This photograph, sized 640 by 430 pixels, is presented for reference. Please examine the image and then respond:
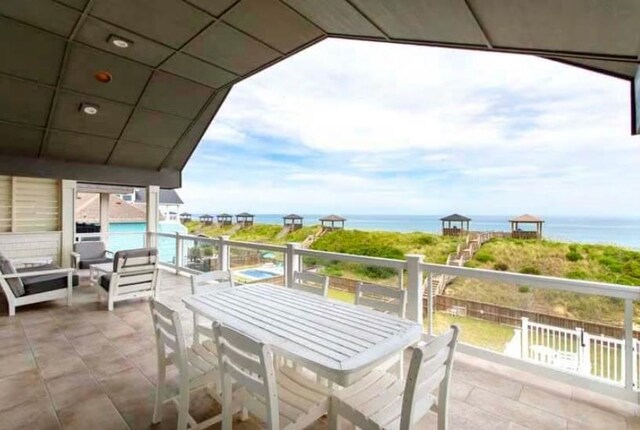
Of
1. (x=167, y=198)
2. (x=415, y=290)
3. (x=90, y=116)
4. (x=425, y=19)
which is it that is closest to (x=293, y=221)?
(x=167, y=198)

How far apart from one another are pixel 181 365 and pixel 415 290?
7.92ft

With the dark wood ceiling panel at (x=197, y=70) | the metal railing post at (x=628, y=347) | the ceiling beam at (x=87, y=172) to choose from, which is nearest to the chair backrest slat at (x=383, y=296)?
the metal railing post at (x=628, y=347)

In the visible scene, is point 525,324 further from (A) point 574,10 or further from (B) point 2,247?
(B) point 2,247

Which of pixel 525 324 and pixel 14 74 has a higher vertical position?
pixel 14 74

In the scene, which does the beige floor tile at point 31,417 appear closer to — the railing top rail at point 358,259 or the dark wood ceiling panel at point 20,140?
the railing top rail at point 358,259

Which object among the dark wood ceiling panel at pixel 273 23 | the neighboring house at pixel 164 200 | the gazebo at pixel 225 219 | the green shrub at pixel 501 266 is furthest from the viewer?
the gazebo at pixel 225 219

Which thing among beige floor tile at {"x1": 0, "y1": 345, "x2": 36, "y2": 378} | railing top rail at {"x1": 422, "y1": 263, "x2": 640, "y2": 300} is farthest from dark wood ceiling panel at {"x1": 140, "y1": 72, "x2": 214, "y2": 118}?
railing top rail at {"x1": 422, "y1": 263, "x2": 640, "y2": 300}

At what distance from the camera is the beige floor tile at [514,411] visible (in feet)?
7.63

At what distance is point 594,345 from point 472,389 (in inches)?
75.2

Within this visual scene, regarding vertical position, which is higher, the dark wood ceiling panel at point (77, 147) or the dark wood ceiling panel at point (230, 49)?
the dark wood ceiling panel at point (230, 49)

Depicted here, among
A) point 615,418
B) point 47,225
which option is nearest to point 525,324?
point 615,418

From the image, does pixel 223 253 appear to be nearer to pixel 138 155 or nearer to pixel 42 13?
pixel 138 155

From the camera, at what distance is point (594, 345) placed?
3.60m

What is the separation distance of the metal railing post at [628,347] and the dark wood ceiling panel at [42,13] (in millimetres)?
6409
